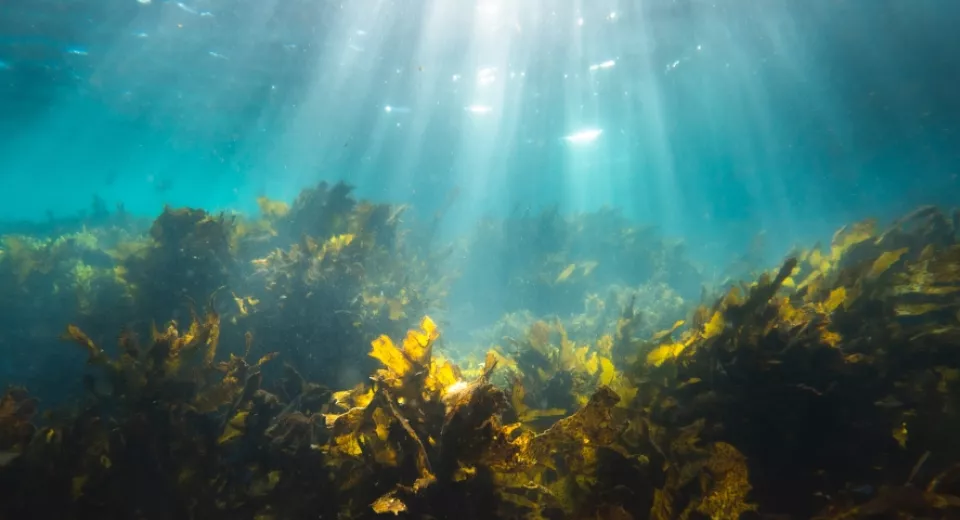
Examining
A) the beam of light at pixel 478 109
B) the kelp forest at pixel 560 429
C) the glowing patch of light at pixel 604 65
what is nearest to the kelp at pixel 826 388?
the kelp forest at pixel 560 429

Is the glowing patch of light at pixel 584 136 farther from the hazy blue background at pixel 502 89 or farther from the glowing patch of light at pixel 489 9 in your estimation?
the glowing patch of light at pixel 489 9

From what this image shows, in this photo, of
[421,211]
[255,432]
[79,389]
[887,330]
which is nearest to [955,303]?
[887,330]

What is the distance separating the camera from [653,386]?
280cm

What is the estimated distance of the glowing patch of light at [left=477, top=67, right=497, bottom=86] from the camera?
14.5 metres

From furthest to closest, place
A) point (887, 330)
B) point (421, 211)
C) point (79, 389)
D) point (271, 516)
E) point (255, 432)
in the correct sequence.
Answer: point (421, 211) < point (79, 389) < point (887, 330) < point (255, 432) < point (271, 516)

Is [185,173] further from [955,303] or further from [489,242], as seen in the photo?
[955,303]

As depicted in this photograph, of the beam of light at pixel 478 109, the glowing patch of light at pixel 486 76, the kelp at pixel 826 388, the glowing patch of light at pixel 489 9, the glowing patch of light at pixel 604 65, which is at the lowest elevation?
the kelp at pixel 826 388

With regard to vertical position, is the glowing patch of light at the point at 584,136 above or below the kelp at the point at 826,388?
above

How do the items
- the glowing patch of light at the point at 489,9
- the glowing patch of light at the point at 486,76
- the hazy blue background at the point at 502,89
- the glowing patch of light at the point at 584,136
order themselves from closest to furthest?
1. the glowing patch of light at the point at 489,9
2. the hazy blue background at the point at 502,89
3. the glowing patch of light at the point at 486,76
4. the glowing patch of light at the point at 584,136

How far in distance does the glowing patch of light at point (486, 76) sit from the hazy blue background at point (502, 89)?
78mm

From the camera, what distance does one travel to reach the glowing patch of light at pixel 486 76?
1451 cm

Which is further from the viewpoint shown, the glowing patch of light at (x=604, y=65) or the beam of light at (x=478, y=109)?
the beam of light at (x=478, y=109)

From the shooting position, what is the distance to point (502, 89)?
53.2ft

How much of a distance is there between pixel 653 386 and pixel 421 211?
79.4 ft
